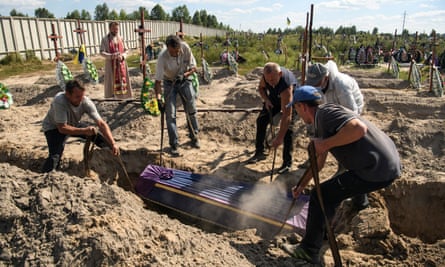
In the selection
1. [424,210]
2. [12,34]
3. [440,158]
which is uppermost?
[12,34]

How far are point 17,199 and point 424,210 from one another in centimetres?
413

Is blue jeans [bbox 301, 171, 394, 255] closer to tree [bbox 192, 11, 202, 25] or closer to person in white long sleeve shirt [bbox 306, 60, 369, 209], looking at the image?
person in white long sleeve shirt [bbox 306, 60, 369, 209]

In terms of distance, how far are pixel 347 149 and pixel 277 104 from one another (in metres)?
2.26

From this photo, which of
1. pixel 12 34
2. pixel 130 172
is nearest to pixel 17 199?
pixel 130 172

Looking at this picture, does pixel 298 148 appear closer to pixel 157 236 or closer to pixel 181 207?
pixel 181 207

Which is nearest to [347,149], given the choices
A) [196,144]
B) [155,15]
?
[196,144]

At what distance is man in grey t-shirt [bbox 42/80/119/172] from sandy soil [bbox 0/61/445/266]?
69cm

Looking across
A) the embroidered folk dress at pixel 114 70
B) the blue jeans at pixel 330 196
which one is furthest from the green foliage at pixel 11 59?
the blue jeans at pixel 330 196

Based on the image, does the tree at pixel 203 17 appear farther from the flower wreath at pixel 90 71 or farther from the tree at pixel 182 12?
the flower wreath at pixel 90 71

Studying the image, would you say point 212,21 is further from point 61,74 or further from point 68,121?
point 68,121

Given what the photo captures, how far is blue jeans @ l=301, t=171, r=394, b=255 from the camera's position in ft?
7.98

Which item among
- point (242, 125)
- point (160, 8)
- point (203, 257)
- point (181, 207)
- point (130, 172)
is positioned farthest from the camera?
point (160, 8)

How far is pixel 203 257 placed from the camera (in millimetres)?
2443

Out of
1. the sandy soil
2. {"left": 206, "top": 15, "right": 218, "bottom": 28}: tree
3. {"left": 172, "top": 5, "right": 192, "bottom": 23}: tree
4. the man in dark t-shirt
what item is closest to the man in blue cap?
the sandy soil
